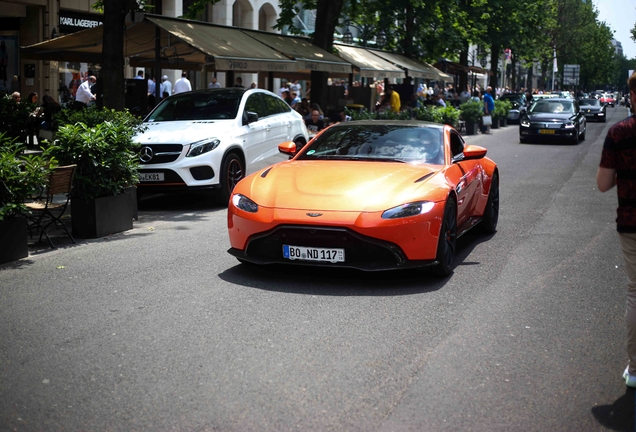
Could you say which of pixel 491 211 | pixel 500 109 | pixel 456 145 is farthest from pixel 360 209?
pixel 500 109

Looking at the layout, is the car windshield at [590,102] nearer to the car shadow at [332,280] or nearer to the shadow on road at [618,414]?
the car shadow at [332,280]

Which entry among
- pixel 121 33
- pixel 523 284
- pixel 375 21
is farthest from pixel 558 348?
pixel 375 21

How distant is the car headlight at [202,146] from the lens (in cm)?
1232

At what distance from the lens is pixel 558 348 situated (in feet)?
18.0

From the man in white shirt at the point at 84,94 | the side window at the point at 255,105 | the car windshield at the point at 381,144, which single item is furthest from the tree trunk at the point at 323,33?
the car windshield at the point at 381,144

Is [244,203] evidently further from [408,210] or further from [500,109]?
[500,109]

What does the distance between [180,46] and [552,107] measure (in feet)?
55.0

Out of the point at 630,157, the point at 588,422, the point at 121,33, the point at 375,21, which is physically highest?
the point at 375,21

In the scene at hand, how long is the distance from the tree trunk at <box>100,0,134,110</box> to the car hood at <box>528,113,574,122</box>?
1946 centimetres

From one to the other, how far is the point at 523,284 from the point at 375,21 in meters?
30.4

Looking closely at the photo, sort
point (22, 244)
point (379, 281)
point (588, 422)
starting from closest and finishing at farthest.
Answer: point (588, 422)
point (379, 281)
point (22, 244)

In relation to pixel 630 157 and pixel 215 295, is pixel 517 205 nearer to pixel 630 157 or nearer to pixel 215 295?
pixel 215 295

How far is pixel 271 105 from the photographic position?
50.1 feet

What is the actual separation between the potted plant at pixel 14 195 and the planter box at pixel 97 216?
1.21 m
